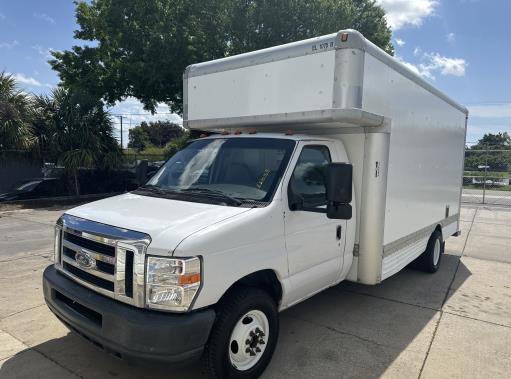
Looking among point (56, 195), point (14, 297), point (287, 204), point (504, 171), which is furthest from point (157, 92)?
point (504, 171)

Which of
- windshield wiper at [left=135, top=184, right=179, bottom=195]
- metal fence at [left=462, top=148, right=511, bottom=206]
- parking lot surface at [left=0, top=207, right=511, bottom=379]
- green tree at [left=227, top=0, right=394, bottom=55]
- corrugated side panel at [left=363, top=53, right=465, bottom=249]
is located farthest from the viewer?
metal fence at [left=462, top=148, right=511, bottom=206]

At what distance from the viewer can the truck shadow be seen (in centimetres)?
363

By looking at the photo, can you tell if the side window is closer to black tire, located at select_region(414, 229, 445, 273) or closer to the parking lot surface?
the parking lot surface

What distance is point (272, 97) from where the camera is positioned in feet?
14.8

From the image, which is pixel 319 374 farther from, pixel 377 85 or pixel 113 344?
pixel 377 85

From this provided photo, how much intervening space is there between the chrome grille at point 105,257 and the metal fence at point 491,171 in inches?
778

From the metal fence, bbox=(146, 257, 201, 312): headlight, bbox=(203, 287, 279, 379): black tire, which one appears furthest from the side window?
the metal fence

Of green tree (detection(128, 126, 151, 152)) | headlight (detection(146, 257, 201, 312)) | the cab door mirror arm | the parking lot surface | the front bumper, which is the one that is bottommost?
the parking lot surface

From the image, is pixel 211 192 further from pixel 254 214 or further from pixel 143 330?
pixel 143 330

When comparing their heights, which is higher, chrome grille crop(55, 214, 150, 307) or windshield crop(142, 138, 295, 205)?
windshield crop(142, 138, 295, 205)

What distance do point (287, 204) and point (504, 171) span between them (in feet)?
77.8

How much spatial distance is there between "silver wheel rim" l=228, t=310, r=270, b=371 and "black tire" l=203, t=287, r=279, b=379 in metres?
0.04

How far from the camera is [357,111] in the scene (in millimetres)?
4055

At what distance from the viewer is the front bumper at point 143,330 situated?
2799mm
